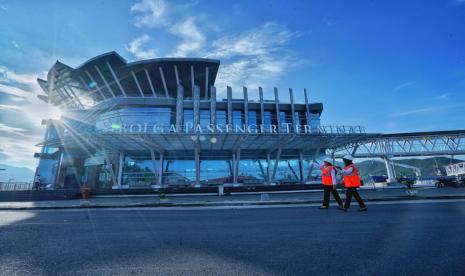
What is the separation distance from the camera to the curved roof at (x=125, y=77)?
33031 mm

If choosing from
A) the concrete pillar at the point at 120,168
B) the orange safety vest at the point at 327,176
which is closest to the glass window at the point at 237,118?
the concrete pillar at the point at 120,168

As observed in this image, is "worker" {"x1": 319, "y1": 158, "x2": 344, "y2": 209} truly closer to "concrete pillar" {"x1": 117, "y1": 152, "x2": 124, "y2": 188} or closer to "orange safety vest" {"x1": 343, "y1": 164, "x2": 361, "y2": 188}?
"orange safety vest" {"x1": 343, "y1": 164, "x2": 361, "y2": 188}

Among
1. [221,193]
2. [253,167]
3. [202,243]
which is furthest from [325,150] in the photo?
[202,243]

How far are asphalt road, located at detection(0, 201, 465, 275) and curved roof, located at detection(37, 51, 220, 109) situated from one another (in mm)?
31602

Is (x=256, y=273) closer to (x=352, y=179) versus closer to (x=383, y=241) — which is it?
(x=383, y=241)

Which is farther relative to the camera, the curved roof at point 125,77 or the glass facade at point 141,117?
the curved roof at point 125,77

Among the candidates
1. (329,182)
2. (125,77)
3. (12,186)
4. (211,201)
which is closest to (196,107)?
(125,77)

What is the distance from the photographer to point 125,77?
34938 millimetres

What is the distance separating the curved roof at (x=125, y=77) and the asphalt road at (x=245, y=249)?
31602 mm

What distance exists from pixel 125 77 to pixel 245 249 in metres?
38.7

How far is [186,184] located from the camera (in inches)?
1134

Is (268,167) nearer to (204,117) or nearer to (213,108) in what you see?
(213,108)

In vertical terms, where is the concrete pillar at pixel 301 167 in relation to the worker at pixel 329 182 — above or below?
above

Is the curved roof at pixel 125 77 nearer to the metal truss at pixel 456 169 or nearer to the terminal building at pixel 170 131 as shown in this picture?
the terminal building at pixel 170 131
